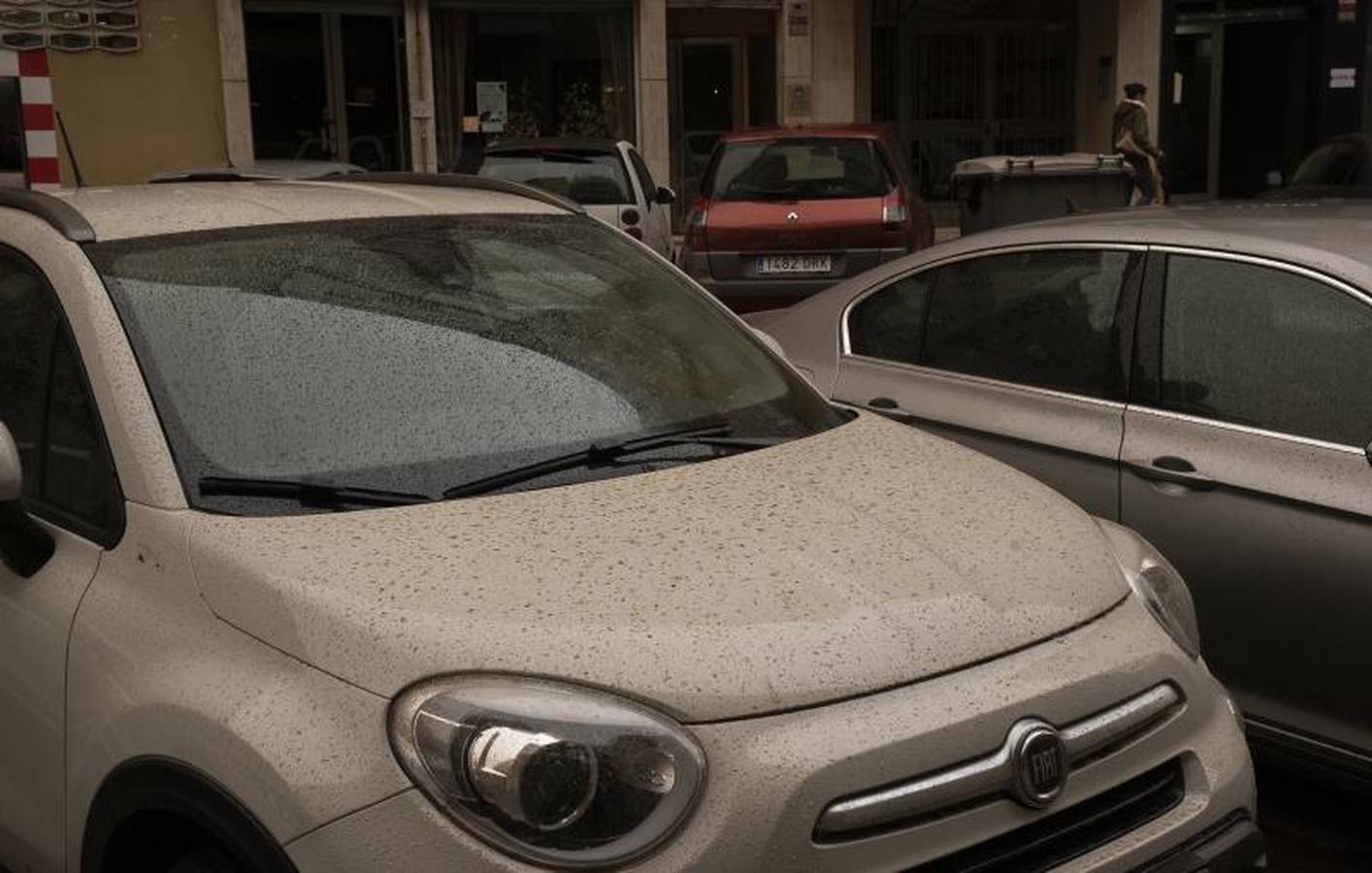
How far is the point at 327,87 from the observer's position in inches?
717

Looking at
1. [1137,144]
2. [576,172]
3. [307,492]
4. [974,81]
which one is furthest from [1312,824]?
[974,81]

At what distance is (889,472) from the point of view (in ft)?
9.70

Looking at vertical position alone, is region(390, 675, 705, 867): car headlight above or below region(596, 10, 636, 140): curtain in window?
below

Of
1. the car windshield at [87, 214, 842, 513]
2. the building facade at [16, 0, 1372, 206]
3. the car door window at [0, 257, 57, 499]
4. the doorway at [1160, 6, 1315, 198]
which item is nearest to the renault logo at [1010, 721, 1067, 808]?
the car windshield at [87, 214, 842, 513]

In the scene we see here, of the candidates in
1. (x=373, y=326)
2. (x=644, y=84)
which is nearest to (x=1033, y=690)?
(x=373, y=326)

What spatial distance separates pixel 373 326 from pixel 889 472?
1021mm

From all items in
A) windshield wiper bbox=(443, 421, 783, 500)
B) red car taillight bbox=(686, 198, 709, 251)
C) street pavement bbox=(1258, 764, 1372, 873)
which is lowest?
street pavement bbox=(1258, 764, 1372, 873)

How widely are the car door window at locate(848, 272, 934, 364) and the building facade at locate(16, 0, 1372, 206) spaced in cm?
839

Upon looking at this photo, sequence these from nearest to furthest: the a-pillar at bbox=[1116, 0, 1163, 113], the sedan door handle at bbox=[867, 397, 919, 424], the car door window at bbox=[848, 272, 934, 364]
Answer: the sedan door handle at bbox=[867, 397, 919, 424]
the car door window at bbox=[848, 272, 934, 364]
the a-pillar at bbox=[1116, 0, 1163, 113]

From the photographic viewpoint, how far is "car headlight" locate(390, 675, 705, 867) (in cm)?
208

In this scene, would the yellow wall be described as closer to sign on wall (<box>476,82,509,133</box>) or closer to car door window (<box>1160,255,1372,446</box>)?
sign on wall (<box>476,82,509,133</box>)

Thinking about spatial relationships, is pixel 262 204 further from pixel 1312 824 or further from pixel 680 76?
pixel 680 76

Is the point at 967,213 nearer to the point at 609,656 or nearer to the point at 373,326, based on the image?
the point at 373,326

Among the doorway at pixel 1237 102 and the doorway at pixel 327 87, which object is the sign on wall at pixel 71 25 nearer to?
the doorway at pixel 327 87
